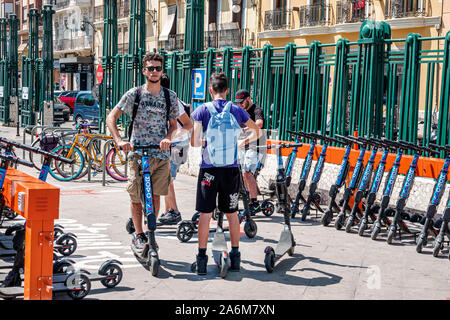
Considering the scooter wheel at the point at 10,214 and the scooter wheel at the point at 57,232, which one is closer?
the scooter wheel at the point at 57,232

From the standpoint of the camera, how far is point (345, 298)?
5527mm

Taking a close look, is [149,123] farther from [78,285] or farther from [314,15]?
[314,15]

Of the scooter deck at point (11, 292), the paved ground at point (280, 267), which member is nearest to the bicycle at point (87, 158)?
the paved ground at point (280, 267)

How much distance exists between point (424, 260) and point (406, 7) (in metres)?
22.8

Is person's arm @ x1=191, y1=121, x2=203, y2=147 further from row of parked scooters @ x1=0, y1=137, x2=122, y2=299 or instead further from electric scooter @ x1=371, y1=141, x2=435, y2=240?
electric scooter @ x1=371, y1=141, x2=435, y2=240

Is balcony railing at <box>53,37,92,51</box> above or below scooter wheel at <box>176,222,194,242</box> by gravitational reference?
above

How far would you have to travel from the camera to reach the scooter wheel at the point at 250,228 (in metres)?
7.68

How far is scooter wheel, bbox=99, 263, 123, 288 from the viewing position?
5.58 meters

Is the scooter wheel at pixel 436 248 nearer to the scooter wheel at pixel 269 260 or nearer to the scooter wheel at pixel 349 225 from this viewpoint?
the scooter wheel at pixel 349 225

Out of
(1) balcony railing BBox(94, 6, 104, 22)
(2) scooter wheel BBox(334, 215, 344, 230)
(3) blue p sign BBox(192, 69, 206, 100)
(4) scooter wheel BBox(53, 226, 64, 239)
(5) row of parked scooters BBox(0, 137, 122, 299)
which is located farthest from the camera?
(1) balcony railing BBox(94, 6, 104, 22)

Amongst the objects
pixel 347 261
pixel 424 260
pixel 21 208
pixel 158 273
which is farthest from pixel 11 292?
pixel 424 260

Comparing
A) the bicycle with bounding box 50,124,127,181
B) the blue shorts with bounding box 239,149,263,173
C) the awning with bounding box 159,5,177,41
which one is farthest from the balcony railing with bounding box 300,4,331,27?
the blue shorts with bounding box 239,149,263,173

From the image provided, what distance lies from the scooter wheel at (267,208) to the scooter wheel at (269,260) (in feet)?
9.70

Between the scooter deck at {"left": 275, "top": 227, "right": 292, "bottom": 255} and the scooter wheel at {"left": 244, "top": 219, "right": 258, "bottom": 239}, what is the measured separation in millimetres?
866
